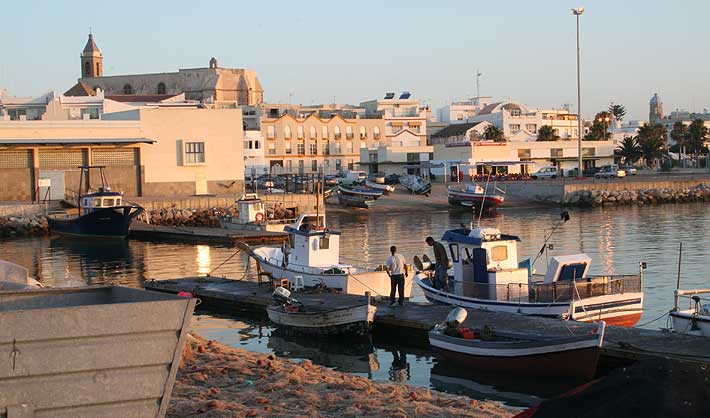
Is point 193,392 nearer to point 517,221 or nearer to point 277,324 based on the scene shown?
point 277,324

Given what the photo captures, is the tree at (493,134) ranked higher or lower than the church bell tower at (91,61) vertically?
lower

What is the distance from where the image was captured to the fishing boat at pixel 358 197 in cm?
7144

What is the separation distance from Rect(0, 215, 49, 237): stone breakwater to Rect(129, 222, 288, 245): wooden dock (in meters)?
5.47

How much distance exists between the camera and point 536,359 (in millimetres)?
16797

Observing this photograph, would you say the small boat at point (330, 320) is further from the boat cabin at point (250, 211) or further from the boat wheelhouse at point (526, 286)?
the boat cabin at point (250, 211)

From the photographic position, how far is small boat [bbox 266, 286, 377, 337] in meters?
21.2

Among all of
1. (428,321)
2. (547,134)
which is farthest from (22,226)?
(547,134)

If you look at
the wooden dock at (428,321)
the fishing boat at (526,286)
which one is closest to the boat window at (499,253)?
the fishing boat at (526,286)

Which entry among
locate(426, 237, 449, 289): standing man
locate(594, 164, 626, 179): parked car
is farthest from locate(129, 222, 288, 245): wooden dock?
locate(594, 164, 626, 179): parked car

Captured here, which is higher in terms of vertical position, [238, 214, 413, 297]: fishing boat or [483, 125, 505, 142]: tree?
[483, 125, 505, 142]: tree

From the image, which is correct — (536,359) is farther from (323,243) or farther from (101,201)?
(101,201)

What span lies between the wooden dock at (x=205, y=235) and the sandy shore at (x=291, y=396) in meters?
29.1

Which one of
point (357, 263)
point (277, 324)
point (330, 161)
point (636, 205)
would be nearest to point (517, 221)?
point (636, 205)

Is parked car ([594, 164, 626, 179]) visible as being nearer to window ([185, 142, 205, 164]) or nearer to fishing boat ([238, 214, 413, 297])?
window ([185, 142, 205, 164])
